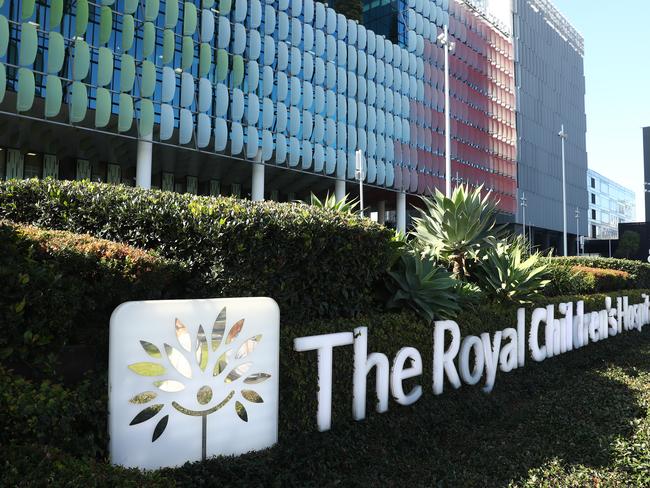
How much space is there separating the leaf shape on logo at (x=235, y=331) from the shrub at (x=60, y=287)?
2.33 ft

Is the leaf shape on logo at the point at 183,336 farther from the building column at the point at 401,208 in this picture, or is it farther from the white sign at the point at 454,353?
the building column at the point at 401,208

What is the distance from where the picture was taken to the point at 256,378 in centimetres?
368

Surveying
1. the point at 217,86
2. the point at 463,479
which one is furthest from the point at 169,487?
the point at 217,86

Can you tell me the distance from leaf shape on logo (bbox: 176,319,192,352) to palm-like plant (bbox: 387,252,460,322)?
2700mm

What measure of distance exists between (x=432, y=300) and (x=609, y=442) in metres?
2.05

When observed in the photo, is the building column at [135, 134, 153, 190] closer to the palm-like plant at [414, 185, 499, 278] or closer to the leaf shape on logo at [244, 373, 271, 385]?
the palm-like plant at [414, 185, 499, 278]

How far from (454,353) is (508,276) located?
7.35 ft

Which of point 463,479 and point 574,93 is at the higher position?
point 574,93

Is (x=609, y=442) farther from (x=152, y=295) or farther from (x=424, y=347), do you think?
(x=152, y=295)

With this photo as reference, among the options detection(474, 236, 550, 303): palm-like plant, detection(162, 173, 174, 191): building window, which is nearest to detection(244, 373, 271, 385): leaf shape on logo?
detection(474, 236, 550, 303): palm-like plant

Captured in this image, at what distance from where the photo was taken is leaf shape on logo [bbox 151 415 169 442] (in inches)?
Answer: 127

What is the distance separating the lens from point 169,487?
263 cm

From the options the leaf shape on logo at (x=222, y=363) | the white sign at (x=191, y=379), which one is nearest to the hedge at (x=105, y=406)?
the white sign at (x=191, y=379)

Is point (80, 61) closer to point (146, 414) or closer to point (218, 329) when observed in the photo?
point (218, 329)
